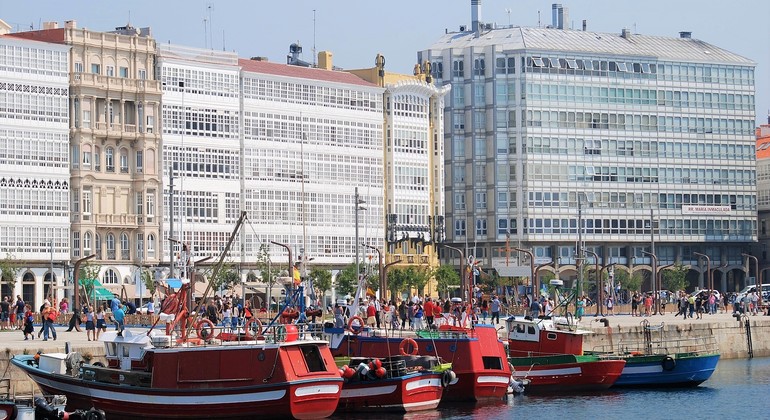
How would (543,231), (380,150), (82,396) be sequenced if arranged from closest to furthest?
(82,396) < (380,150) < (543,231)

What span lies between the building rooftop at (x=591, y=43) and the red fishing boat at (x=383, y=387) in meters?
101

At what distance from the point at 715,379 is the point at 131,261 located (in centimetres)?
5539

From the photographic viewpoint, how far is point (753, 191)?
170m

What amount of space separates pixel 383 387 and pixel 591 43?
356 feet

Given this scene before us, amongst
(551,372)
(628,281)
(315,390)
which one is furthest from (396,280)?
(315,390)

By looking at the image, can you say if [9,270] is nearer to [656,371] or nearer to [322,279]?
[322,279]

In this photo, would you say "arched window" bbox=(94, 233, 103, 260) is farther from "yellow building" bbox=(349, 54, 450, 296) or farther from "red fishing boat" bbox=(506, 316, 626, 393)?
"red fishing boat" bbox=(506, 316, 626, 393)

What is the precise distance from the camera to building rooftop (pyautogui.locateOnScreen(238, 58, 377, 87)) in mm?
131875

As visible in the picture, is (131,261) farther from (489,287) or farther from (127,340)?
(127,340)

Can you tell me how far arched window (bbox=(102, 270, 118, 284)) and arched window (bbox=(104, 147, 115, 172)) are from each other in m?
6.65

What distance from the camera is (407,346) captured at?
60.8m

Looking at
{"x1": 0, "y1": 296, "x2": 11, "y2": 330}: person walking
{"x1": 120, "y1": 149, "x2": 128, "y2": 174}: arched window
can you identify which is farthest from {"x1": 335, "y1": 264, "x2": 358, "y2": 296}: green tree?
{"x1": 0, "y1": 296, "x2": 11, "y2": 330}: person walking

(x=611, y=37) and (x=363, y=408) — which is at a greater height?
(x=611, y=37)

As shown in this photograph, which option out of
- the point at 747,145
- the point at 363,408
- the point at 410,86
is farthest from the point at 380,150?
the point at 363,408
